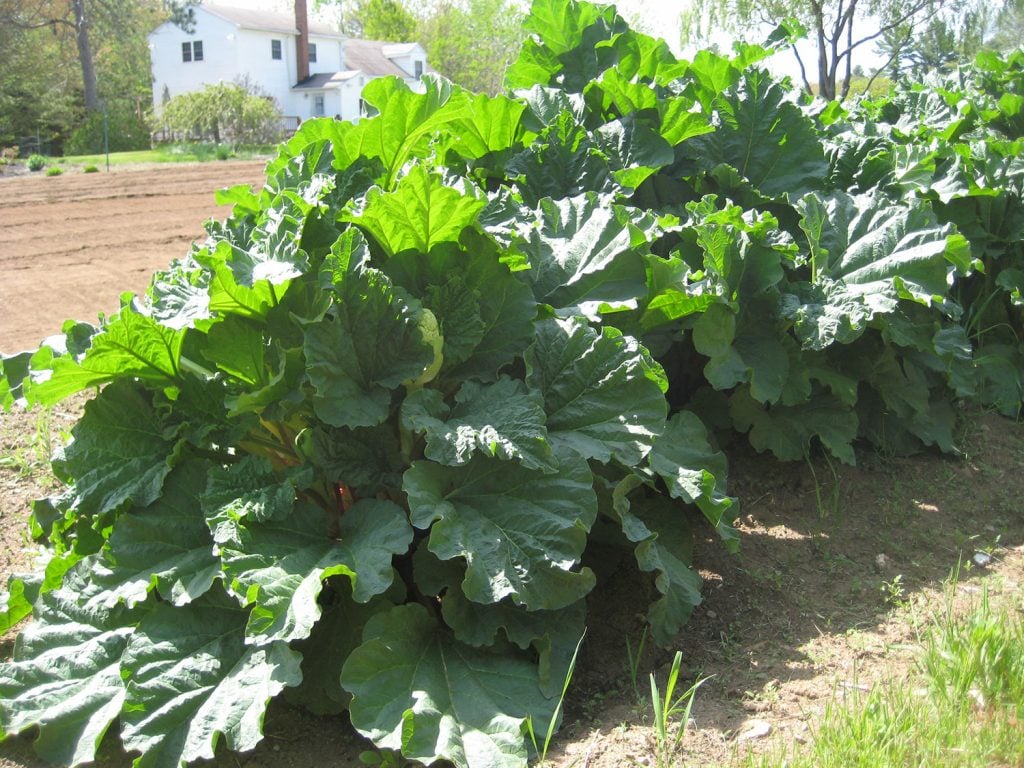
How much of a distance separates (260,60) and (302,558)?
146 feet

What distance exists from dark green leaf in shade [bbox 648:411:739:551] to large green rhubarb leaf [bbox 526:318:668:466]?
0.19 metres

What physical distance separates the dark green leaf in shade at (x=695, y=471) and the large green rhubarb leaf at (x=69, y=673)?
152cm

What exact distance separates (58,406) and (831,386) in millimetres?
3317

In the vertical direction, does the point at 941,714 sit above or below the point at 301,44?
below

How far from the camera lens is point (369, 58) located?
160 ft

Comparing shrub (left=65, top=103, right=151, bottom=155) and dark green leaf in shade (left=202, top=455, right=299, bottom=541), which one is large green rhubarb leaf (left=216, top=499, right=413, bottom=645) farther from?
shrub (left=65, top=103, right=151, bottom=155)

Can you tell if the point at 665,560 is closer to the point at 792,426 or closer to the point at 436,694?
the point at 436,694

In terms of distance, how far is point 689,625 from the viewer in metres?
2.93

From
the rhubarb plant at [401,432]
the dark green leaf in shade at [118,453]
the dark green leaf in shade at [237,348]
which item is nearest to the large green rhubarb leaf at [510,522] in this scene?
the rhubarb plant at [401,432]

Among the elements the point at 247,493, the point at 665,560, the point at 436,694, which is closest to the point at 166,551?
the point at 247,493

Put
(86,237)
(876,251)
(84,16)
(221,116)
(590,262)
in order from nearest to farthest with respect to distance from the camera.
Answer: (590,262) → (876,251) → (86,237) → (221,116) → (84,16)

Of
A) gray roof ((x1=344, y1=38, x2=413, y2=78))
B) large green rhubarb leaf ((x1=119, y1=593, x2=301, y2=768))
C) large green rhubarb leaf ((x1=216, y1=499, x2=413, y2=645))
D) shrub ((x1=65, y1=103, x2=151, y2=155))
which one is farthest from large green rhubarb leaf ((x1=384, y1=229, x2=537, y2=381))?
gray roof ((x1=344, y1=38, x2=413, y2=78))

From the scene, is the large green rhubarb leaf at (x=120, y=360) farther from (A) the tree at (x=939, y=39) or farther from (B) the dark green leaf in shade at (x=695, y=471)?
(A) the tree at (x=939, y=39)

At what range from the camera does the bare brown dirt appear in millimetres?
2418
